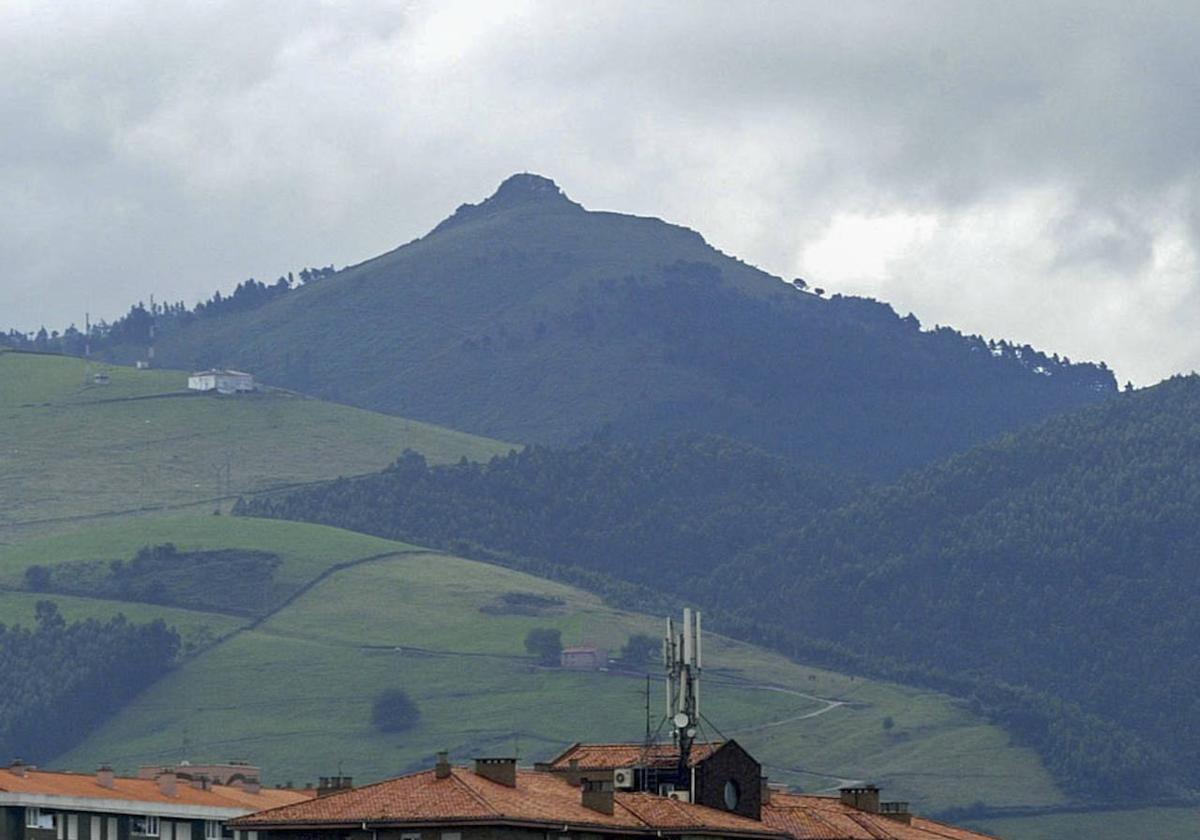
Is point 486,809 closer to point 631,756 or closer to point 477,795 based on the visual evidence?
point 477,795

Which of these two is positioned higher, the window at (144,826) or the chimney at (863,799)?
the chimney at (863,799)

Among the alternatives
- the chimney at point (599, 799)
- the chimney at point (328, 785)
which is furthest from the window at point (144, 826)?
the chimney at point (599, 799)

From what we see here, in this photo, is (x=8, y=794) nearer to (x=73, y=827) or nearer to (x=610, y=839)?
(x=73, y=827)

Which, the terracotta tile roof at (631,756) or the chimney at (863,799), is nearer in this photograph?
the terracotta tile roof at (631,756)

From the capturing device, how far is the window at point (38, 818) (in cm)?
11106

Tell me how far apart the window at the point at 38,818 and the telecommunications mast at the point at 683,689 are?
2110cm

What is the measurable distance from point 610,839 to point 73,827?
86.4 feet

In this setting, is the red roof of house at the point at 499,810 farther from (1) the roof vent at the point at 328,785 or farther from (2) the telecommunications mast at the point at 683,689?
(1) the roof vent at the point at 328,785

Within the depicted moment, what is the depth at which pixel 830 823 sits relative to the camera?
112 meters

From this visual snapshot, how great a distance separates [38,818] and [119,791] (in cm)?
657

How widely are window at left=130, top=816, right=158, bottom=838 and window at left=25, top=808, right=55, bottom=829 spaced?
408 cm

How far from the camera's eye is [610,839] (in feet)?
308

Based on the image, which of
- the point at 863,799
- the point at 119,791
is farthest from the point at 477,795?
the point at 863,799

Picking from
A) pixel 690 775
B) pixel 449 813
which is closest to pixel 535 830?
pixel 449 813
